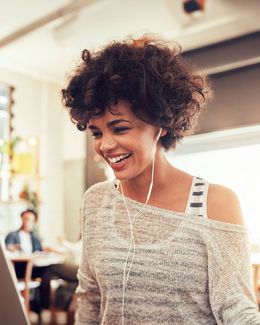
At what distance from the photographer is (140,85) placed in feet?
2.83

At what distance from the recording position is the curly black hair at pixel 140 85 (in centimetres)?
87

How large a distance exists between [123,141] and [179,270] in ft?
0.89

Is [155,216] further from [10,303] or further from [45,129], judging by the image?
[45,129]

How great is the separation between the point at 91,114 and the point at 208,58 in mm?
2470

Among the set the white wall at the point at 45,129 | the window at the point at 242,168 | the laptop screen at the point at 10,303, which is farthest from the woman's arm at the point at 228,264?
the white wall at the point at 45,129

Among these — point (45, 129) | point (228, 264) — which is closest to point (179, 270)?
point (228, 264)

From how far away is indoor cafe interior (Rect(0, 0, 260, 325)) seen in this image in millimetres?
2176

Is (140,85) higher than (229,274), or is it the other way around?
(140,85)

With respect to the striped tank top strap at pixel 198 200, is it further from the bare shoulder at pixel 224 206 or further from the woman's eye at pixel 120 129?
the woman's eye at pixel 120 129

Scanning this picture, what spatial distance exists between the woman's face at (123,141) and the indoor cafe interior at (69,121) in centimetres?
21

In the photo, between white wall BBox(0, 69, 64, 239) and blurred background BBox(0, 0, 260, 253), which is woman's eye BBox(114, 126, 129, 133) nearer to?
blurred background BBox(0, 0, 260, 253)

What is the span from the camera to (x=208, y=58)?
10.5 ft

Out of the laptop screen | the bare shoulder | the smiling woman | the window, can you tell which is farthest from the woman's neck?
the window

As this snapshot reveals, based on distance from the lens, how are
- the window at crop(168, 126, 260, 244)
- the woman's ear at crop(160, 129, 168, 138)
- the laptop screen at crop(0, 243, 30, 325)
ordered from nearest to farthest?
the laptop screen at crop(0, 243, 30, 325) → the woman's ear at crop(160, 129, 168, 138) → the window at crop(168, 126, 260, 244)
